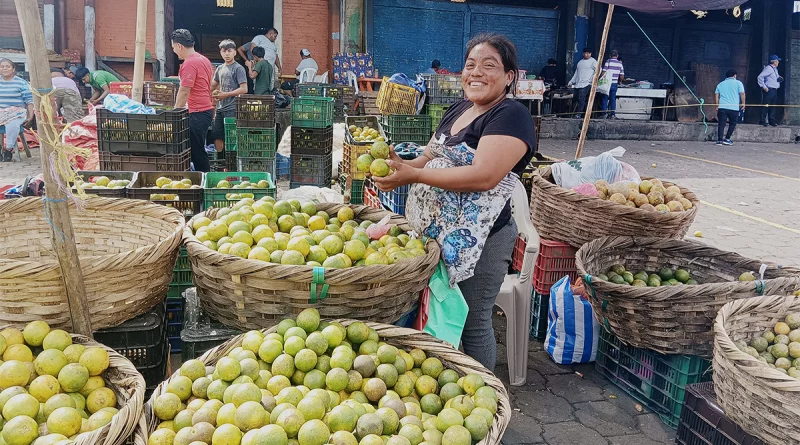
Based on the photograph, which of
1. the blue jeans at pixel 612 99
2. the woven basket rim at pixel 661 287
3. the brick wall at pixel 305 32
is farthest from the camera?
the blue jeans at pixel 612 99

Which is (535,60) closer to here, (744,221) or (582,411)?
(744,221)

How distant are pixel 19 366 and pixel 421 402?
1.38 meters

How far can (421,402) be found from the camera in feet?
7.55

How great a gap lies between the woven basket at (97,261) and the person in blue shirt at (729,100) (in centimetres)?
1591

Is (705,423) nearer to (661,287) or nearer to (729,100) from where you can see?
(661,287)

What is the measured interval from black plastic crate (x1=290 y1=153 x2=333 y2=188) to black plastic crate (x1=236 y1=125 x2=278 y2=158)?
0.35 m

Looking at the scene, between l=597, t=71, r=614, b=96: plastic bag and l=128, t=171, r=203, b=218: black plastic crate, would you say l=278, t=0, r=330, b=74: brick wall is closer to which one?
l=597, t=71, r=614, b=96: plastic bag

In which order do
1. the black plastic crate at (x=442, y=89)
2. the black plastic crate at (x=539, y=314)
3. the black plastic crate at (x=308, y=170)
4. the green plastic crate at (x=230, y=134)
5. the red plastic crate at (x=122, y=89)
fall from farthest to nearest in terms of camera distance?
the red plastic crate at (x=122, y=89)
the green plastic crate at (x=230, y=134)
the black plastic crate at (x=442, y=89)
the black plastic crate at (x=308, y=170)
the black plastic crate at (x=539, y=314)

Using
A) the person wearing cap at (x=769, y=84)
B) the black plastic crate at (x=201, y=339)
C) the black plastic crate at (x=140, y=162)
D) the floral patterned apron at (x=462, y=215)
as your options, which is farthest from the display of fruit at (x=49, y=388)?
the person wearing cap at (x=769, y=84)

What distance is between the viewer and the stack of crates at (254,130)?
7.64m

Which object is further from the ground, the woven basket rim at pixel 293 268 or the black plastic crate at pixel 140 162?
the black plastic crate at pixel 140 162

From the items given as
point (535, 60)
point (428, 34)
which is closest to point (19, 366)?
point (428, 34)

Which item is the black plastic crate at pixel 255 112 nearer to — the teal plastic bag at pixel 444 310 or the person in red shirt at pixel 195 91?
the person in red shirt at pixel 195 91

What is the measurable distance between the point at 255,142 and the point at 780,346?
619cm
